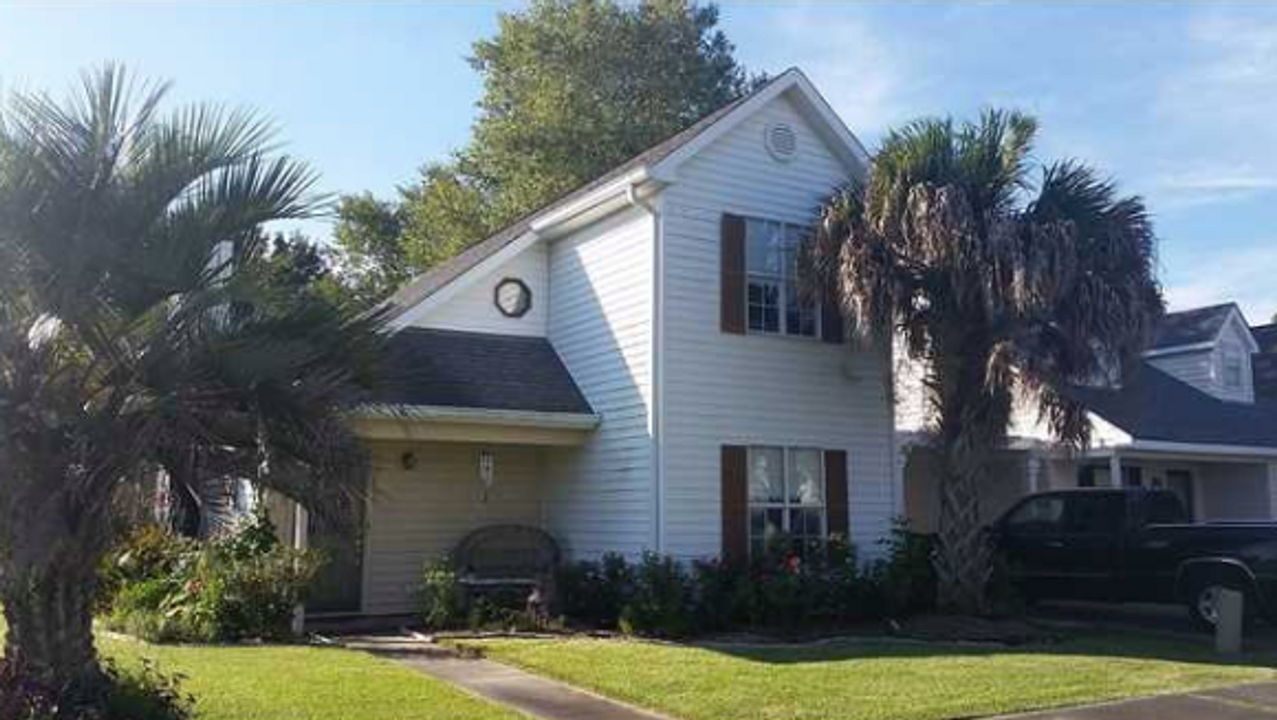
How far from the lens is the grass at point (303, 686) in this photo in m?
8.38

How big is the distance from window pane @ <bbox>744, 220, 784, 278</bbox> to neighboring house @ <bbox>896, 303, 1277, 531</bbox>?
2.44m

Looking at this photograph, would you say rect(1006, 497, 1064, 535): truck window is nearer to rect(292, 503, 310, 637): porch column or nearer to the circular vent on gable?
the circular vent on gable

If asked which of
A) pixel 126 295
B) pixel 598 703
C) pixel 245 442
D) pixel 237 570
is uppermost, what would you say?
pixel 126 295

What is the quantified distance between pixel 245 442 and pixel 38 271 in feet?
5.36

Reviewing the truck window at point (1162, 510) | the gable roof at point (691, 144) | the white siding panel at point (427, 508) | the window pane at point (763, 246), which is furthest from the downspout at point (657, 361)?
the truck window at point (1162, 510)

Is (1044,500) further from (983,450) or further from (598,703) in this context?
(598,703)

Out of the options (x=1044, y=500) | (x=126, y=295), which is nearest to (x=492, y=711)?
(x=126, y=295)

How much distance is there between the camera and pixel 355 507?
310 inches

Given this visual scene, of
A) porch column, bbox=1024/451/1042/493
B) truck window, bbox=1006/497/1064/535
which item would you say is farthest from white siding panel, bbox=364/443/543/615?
porch column, bbox=1024/451/1042/493

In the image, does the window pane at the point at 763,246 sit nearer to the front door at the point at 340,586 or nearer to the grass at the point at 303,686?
the front door at the point at 340,586

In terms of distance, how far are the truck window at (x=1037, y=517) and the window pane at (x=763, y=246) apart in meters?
5.11

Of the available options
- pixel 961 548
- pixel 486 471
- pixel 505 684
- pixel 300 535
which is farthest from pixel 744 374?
pixel 505 684

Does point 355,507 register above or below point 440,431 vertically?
below

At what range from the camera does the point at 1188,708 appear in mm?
9117
